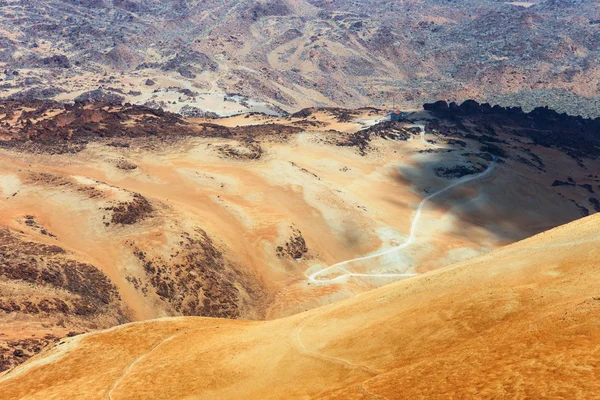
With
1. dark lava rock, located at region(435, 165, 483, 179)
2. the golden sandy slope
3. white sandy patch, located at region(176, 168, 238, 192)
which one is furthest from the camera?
dark lava rock, located at region(435, 165, 483, 179)

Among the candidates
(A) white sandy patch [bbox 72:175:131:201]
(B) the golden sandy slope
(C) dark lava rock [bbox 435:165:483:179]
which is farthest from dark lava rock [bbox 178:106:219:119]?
(B) the golden sandy slope

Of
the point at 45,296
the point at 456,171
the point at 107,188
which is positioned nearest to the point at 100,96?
the point at 107,188

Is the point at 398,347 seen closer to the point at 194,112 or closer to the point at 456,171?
the point at 456,171

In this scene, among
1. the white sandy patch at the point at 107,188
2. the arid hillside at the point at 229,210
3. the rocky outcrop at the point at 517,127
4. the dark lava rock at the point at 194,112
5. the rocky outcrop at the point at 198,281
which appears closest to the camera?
the arid hillside at the point at 229,210

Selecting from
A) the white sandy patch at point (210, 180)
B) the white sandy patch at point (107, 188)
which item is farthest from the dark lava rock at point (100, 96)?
the white sandy patch at point (107, 188)

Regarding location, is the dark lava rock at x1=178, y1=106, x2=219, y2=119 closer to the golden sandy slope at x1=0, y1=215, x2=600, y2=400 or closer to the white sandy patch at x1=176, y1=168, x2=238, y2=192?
the white sandy patch at x1=176, y1=168, x2=238, y2=192

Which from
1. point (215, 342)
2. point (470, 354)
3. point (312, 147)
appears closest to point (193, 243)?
point (215, 342)

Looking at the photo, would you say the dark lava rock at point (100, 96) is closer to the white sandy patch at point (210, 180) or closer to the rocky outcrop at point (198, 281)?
the white sandy patch at point (210, 180)
